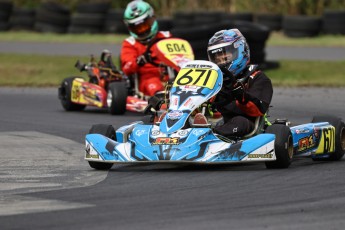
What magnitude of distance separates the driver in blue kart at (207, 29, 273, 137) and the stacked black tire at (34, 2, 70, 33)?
20.3 metres

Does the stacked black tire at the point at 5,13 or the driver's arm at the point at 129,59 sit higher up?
the driver's arm at the point at 129,59

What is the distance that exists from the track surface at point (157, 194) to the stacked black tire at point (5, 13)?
1935 centimetres

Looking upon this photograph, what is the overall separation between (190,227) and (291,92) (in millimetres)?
11052

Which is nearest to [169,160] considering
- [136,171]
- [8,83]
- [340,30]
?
[136,171]

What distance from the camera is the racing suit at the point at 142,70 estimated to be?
13.9 meters

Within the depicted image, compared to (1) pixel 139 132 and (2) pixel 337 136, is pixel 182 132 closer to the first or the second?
(1) pixel 139 132

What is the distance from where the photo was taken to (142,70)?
14047mm

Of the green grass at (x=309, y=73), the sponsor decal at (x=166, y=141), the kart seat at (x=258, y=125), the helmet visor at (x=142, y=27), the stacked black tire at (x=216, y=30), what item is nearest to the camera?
the sponsor decal at (x=166, y=141)

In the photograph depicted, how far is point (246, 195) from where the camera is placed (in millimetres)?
6852

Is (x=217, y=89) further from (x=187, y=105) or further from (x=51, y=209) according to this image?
(x=51, y=209)

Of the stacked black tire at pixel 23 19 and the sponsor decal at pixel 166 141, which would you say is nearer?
the sponsor decal at pixel 166 141

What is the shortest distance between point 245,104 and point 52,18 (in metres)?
21.2

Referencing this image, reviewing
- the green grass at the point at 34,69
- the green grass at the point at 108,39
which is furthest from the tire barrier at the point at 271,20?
the green grass at the point at 34,69

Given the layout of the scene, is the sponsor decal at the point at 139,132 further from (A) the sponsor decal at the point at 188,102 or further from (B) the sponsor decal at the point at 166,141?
(A) the sponsor decal at the point at 188,102
